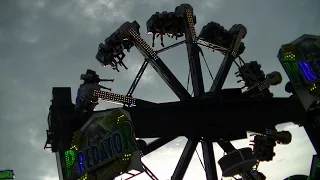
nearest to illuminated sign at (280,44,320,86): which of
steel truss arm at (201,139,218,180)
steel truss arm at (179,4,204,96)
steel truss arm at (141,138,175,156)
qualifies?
steel truss arm at (179,4,204,96)

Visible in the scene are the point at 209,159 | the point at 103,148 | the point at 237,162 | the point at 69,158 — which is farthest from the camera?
the point at 209,159

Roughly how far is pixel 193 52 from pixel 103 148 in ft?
23.6

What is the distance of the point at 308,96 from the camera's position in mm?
18375

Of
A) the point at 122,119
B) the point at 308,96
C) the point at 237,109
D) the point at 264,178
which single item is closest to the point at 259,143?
the point at 264,178

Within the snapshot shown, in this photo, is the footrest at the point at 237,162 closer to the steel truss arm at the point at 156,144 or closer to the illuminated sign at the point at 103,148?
the steel truss arm at the point at 156,144

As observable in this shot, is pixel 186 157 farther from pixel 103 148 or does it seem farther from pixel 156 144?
pixel 103 148

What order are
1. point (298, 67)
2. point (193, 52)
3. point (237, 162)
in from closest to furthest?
point (237, 162) < point (298, 67) < point (193, 52)

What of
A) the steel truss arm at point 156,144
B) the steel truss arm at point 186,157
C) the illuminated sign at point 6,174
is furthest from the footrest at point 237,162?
the illuminated sign at point 6,174

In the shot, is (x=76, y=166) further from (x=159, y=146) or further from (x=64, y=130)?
(x=159, y=146)

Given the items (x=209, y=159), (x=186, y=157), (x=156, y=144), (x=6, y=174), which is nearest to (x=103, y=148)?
(x=156, y=144)

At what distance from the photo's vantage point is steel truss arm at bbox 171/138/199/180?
19.4 meters

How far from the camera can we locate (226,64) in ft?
74.7

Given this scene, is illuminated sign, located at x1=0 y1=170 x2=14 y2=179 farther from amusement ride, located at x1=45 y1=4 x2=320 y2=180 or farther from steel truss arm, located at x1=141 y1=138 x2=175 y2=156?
steel truss arm, located at x1=141 y1=138 x2=175 y2=156

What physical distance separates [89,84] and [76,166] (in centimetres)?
365
